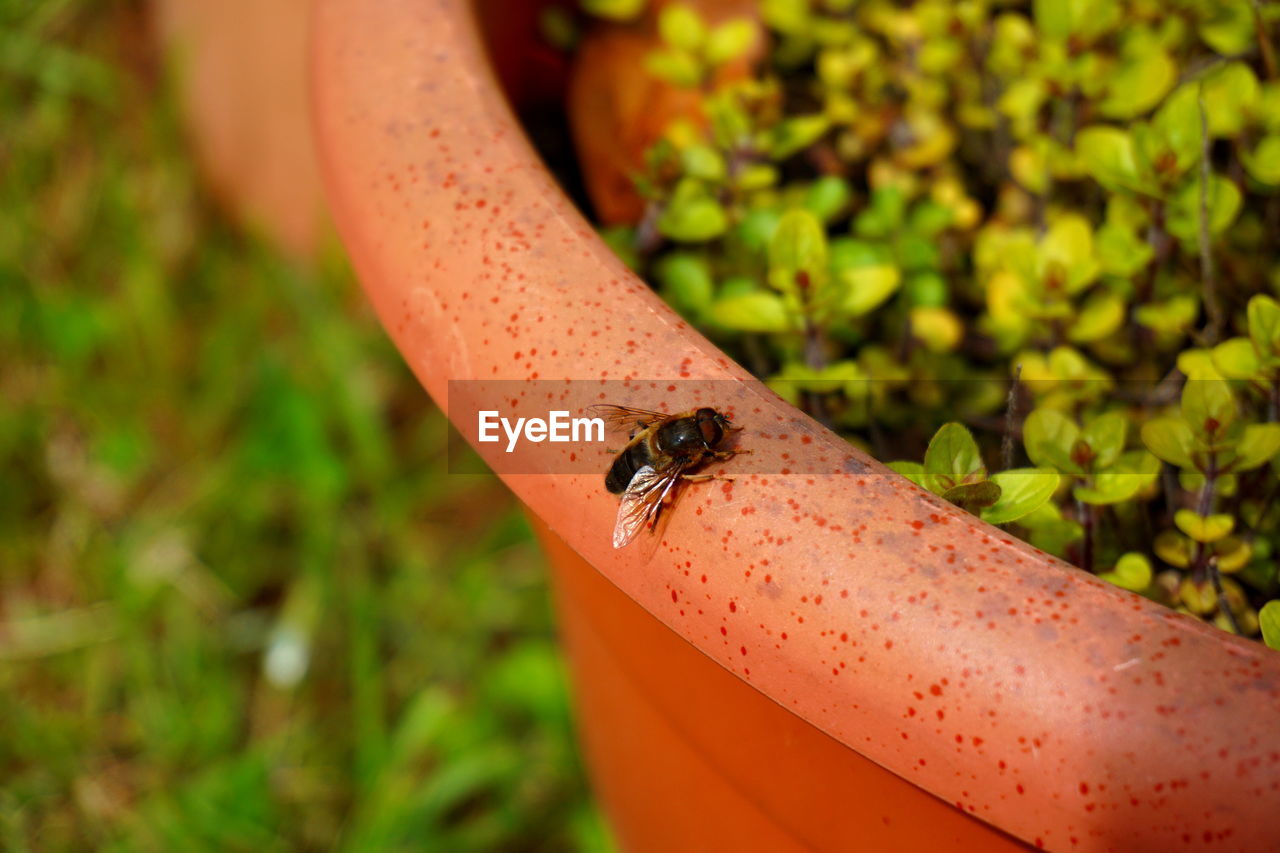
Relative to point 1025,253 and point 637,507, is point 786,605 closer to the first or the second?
point 637,507

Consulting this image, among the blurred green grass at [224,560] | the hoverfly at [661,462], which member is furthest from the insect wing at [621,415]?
the blurred green grass at [224,560]

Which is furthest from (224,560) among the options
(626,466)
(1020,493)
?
(1020,493)

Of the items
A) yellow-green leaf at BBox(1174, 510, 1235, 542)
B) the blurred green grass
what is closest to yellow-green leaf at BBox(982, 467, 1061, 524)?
yellow-green leaf at BBox(1174, 510, 1235, 542)

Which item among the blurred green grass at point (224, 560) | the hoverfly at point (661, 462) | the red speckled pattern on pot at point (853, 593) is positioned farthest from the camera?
the blurred green grass at point (224, 560)

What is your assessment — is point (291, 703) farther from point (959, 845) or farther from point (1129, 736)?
point (1129, 736)

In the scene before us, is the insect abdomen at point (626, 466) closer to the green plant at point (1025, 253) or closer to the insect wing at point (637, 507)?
the insect wing at point (637, 507)

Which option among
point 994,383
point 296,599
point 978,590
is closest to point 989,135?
point 994,383
